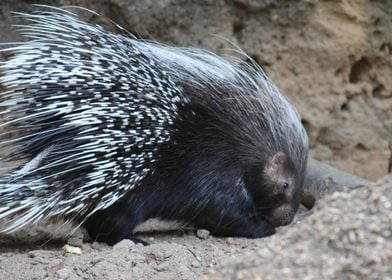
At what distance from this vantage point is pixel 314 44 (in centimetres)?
480

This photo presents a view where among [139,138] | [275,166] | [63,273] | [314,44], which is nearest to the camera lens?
[63,273]

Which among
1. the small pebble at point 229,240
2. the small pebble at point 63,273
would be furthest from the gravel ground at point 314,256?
the small pebble at point 229,240

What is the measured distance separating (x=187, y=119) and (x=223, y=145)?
0.27m

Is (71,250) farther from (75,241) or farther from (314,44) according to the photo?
(314,44)

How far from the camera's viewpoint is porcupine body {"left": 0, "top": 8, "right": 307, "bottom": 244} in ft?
11.0

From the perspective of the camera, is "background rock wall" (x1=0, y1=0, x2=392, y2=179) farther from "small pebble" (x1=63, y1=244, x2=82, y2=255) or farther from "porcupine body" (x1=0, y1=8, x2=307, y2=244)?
"small pebble" (x1=63, y1=244, x2=82, y2=255)

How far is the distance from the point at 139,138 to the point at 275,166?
913mm

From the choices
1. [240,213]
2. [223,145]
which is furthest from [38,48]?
[240,213]

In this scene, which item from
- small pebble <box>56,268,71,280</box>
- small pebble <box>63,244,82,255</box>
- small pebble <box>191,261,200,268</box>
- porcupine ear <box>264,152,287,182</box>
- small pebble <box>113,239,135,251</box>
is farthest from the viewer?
porcupine ear <box>264,152,287,182</box>

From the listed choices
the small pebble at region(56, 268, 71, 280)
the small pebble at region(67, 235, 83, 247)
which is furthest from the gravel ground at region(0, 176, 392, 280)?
the small pebble at region(67, 235, 83, 247)

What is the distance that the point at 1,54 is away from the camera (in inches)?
168

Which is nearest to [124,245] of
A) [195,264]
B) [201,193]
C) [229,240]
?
[195,264]

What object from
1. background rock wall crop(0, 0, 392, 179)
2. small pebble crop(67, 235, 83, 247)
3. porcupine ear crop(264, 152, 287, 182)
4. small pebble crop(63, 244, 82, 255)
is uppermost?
background rock wall crop(0, 0, 392, 179)

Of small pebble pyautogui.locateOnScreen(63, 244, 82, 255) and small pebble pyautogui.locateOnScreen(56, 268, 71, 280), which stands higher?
small pebble pyautogui.locateOnScreen(56, 268, 71, 280)
